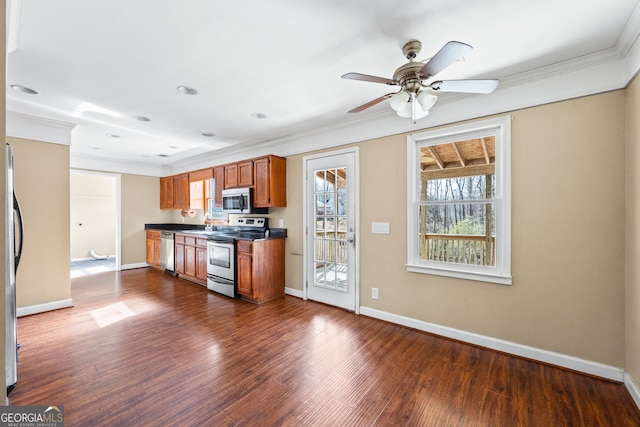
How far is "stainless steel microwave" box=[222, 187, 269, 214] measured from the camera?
4.44 metres

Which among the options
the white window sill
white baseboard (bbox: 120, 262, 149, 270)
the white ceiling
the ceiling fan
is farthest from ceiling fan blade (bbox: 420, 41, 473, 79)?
white baseboard (bbox: 120, 262, 149, 270)

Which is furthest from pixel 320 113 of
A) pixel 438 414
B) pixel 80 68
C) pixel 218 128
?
pixel 438 414

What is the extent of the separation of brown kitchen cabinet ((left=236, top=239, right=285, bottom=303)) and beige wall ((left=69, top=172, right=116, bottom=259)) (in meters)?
5.43

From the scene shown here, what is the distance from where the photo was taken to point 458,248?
291 centimetres

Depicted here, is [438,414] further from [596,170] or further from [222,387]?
[596,170]

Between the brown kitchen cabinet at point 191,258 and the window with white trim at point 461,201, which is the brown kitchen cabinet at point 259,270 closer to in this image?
the brown kitchen cabinet at point 191,258

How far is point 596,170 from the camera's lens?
2.17m

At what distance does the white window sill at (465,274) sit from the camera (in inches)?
100

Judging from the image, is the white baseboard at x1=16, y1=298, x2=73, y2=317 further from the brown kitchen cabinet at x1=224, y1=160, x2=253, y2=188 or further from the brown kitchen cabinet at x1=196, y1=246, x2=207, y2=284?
the brown kitchen cabinet at x1=224, y1=160, x2=253, y2=188

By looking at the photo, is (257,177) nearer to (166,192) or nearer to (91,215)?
(166,192)

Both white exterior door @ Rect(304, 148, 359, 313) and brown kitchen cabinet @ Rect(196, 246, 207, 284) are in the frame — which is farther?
brown kitchen cabinet @ Rect(196, 246, 207, 284)

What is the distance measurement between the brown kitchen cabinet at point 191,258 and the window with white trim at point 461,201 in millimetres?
3474

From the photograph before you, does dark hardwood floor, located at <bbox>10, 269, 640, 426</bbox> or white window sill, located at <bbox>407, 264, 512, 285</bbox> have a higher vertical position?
white window sill, located at <bbox>407, 264, 512, 285</bbox>

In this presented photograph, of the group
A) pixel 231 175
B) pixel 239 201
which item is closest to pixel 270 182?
pixel 239 201
